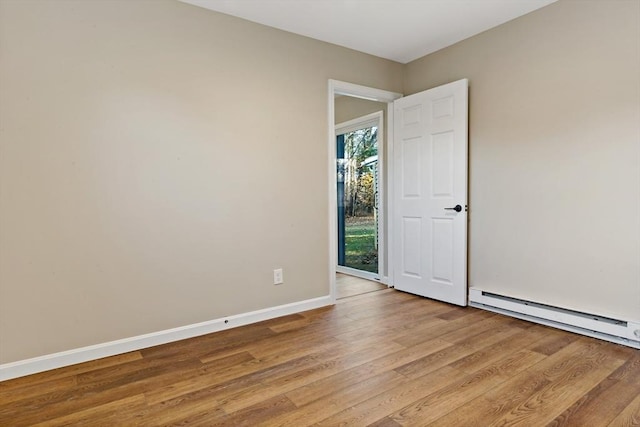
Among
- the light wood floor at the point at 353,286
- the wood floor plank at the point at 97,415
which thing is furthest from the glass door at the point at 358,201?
the wood floor plank at the point at 97,415

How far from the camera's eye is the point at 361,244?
4.92 meters

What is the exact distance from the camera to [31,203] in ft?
7.01

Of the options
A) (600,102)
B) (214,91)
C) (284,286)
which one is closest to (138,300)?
(284,286)

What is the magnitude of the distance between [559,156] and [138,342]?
134 inches

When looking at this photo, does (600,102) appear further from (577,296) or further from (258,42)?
(258,42)

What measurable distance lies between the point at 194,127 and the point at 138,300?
4.32ft

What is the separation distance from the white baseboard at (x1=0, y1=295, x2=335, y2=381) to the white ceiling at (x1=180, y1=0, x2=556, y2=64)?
7.95ft

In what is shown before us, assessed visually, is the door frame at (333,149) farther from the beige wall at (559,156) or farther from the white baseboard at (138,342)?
the beige wall at (559,156)

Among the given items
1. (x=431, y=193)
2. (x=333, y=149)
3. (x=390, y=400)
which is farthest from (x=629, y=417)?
(x=333, y=149)

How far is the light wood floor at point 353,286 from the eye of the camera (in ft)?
12.7

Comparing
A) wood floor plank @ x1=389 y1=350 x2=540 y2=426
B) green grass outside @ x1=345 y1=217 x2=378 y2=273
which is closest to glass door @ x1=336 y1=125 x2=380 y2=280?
green grass outside @ x1=345 y1=217 x2=378 y2=273

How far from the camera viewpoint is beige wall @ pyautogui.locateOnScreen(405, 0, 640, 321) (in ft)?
7.95

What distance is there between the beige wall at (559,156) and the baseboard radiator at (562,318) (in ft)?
0.20

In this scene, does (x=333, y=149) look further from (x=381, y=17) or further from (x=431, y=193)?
(x=381, y=17)
